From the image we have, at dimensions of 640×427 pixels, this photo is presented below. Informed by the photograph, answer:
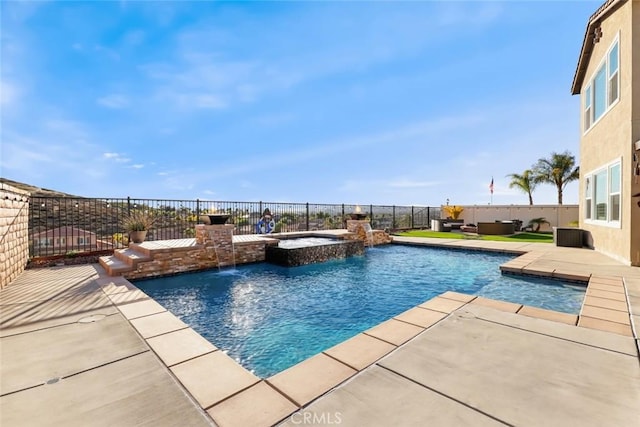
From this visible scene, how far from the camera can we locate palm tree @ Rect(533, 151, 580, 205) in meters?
17.8

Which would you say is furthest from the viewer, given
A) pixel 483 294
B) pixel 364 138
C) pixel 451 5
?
pixel 364 138

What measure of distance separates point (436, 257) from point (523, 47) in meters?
6.47

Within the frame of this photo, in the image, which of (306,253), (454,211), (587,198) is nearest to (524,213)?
(454,211)

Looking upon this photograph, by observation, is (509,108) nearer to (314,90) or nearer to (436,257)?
(436,257)

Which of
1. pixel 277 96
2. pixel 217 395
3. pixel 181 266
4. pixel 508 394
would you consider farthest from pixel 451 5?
pixel 181 266

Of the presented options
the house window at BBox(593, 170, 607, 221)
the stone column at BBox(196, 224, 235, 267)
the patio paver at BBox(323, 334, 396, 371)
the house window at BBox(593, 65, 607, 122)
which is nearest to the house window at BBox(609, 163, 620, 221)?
the house window at BBox(593, 170, 607, 221)

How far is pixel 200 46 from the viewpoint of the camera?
672 cm

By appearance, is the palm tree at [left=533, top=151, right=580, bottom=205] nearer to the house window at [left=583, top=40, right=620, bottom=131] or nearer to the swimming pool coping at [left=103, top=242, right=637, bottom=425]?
the house window at [left=583, top=40, right=620, bottom=131]

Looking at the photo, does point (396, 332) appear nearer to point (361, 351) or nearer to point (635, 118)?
point (361, 351)

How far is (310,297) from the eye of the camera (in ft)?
15.2

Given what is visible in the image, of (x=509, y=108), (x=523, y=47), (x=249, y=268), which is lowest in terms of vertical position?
(x=249, y=268)

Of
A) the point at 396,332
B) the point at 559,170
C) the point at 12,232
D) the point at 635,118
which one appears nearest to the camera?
the point at 396,332

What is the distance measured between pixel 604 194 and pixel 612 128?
175 centimetres

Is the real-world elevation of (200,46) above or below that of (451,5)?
below
